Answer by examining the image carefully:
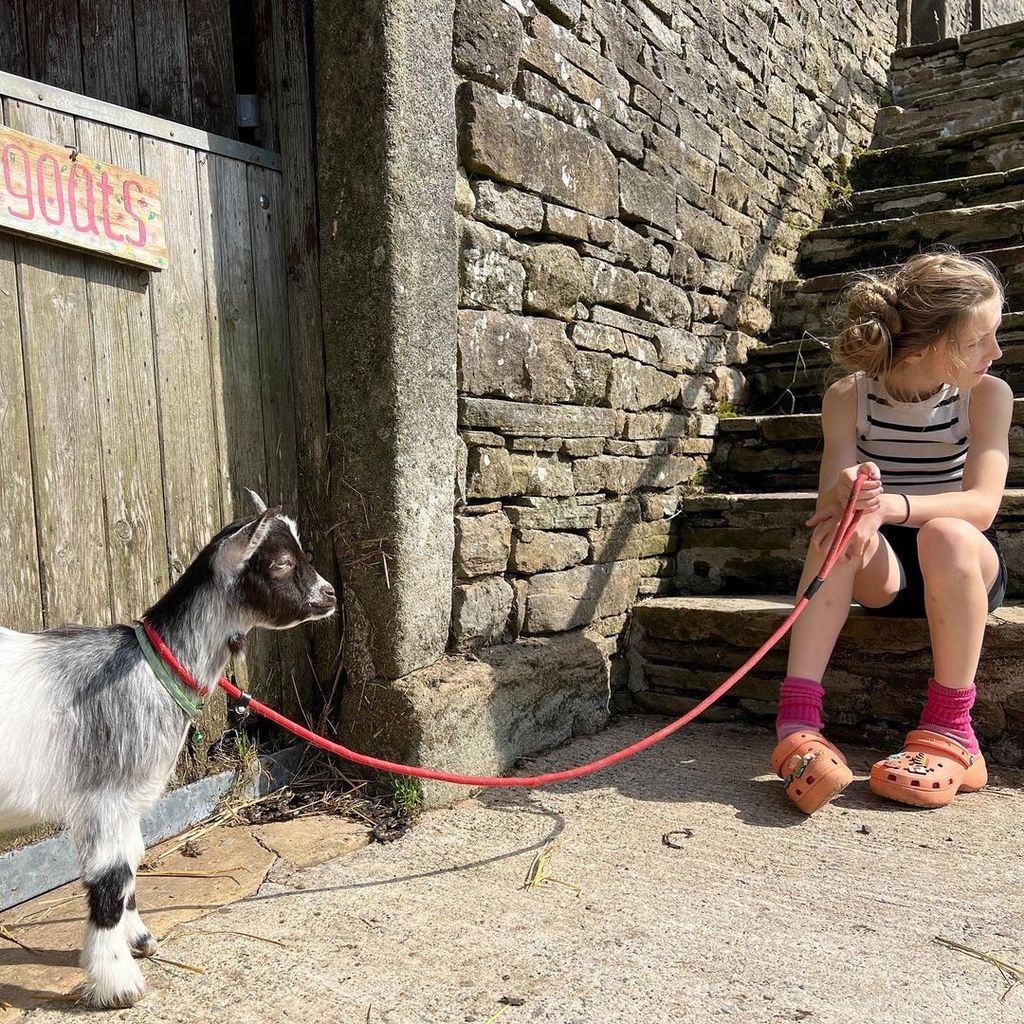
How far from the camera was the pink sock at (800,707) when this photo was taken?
9.22ft

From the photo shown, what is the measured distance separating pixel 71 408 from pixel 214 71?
4.03 feet

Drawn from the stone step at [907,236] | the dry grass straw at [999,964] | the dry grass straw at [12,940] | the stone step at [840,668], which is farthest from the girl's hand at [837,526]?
the stone step at [907,236]

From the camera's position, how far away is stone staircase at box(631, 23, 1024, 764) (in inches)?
126

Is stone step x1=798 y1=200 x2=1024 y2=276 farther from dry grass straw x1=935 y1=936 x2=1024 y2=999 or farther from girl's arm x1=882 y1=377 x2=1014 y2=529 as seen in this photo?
dry grass straw x1=935 y1=936 x2=1024 y2=999

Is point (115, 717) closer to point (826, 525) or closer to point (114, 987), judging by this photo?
point (114, 987)

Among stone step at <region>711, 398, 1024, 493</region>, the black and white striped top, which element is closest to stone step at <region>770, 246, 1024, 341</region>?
stone step at <region>711, 398, 1024, 493</region>

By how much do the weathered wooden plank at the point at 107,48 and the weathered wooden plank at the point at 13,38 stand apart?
189 millimetres

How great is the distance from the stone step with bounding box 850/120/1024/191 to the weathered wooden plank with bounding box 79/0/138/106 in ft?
15.9

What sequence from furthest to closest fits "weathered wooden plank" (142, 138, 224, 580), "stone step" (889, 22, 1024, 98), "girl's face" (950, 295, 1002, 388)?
"stone step" (889, 22, 1024, 98), "girl's face" (950, 295, 1002, 388), "weathered wooden plank" (142, 138, 224, 580)

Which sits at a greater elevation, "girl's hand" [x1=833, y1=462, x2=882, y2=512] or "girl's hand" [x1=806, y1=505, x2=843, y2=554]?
"girl's hand" [x1=833, y1=462, x2=882, y2=512]

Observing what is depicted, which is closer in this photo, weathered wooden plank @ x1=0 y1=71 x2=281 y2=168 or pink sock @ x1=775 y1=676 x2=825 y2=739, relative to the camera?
weathered wooden plank @ x1=0 y1=71 x2=281 y2=168

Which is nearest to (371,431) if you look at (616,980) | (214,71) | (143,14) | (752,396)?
(214,71)

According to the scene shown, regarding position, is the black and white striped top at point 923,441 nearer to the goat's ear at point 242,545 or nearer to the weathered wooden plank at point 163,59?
the goat's ear at point 242,545

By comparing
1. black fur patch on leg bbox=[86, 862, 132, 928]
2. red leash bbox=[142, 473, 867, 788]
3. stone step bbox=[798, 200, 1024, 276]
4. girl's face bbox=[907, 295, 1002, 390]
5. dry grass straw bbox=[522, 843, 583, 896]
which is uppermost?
stone step bbox=[798, 200, 1024, 276]
